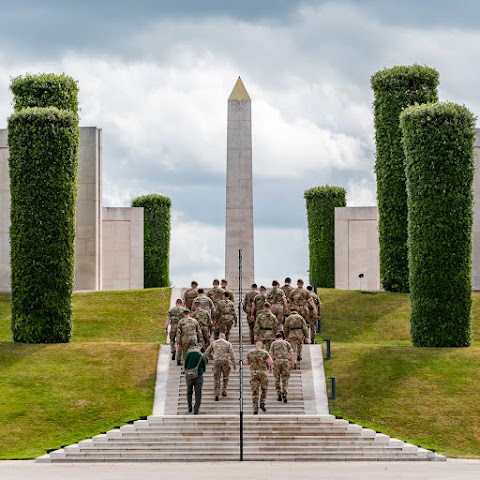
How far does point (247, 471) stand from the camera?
21.1 metres

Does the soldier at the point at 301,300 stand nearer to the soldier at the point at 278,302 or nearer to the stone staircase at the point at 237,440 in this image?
the soldier at the point at 278,302

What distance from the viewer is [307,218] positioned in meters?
52.8

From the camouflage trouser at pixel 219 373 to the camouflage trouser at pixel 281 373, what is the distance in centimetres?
117

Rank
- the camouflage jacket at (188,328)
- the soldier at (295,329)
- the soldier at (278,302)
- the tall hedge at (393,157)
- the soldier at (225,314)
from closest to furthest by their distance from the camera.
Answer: the camouflage jacket at (188,328), the soldier at (295,329), the soldier at (225,314), the soldier at (278,302), the tall hedge at (393,157)

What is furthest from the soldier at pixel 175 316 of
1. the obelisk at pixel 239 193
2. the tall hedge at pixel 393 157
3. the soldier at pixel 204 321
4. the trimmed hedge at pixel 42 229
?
the tall hedge at pixel 393 157

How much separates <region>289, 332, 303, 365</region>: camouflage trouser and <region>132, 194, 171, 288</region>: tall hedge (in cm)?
2433

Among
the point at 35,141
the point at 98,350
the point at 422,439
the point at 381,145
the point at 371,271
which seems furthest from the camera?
the point at 371,271

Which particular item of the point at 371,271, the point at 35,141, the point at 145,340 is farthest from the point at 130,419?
the point at 371,271

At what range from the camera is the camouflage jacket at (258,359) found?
85.8 ft

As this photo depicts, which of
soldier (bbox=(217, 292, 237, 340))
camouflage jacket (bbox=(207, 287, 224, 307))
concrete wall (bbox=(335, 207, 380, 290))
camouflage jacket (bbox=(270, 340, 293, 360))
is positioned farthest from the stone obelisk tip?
camouflage jacket (bbox=(270, 340, 293, 360))

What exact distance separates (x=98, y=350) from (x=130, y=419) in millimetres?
5056

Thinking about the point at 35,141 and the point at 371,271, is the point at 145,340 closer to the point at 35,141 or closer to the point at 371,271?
the point at 35,141

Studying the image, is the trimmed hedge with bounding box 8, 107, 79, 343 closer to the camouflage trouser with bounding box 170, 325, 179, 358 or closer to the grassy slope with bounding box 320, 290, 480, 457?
the camouflage trouser with bounding box 170, 325, 179, 358

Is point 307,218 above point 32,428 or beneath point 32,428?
above
